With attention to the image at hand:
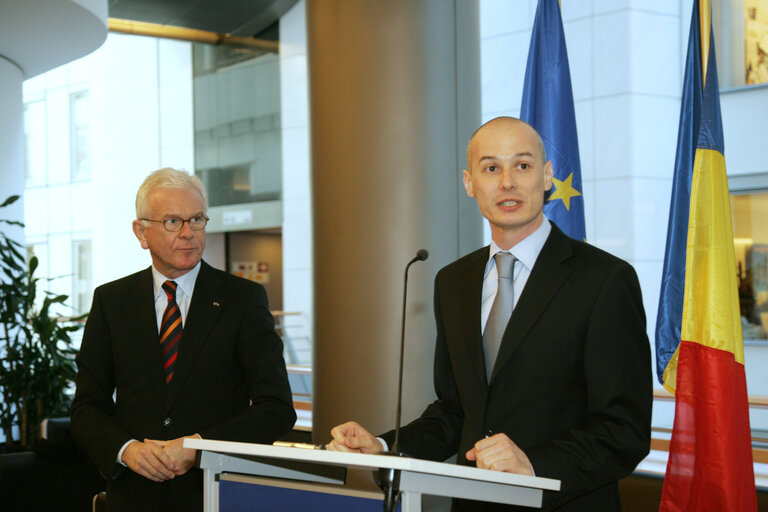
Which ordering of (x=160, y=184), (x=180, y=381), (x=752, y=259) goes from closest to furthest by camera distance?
(x=180, y=381) → (x=160, y=184) → (x=752, y=259)

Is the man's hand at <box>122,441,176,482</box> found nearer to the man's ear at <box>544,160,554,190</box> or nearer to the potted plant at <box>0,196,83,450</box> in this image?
the man's ear at <box>544,160,554,190</box>

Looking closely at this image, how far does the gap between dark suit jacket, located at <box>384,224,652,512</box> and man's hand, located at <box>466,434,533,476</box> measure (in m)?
0.08

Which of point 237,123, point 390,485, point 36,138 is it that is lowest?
point 390,485

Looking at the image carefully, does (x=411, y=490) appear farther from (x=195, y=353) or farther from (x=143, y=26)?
(x=143, y=26)

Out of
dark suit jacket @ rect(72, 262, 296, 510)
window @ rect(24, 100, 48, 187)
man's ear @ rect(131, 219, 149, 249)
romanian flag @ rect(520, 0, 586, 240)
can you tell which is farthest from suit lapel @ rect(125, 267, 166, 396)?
window @ rect(24, 100, 48, 187)

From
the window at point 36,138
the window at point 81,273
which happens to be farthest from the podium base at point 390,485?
the window at point 36,138

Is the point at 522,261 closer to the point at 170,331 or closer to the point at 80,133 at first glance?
the point at 170,331

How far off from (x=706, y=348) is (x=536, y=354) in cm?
183

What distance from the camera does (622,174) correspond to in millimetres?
6277

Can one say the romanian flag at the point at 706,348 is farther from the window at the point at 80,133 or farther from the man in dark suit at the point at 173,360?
the window at the point at 80,133

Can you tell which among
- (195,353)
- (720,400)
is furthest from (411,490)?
(720,400)

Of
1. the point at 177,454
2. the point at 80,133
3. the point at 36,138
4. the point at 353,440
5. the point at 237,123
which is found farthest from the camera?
the point at 36,138

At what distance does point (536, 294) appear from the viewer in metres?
1.79

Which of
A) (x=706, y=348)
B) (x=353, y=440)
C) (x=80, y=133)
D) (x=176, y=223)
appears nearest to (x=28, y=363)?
(x=176, y=223)
